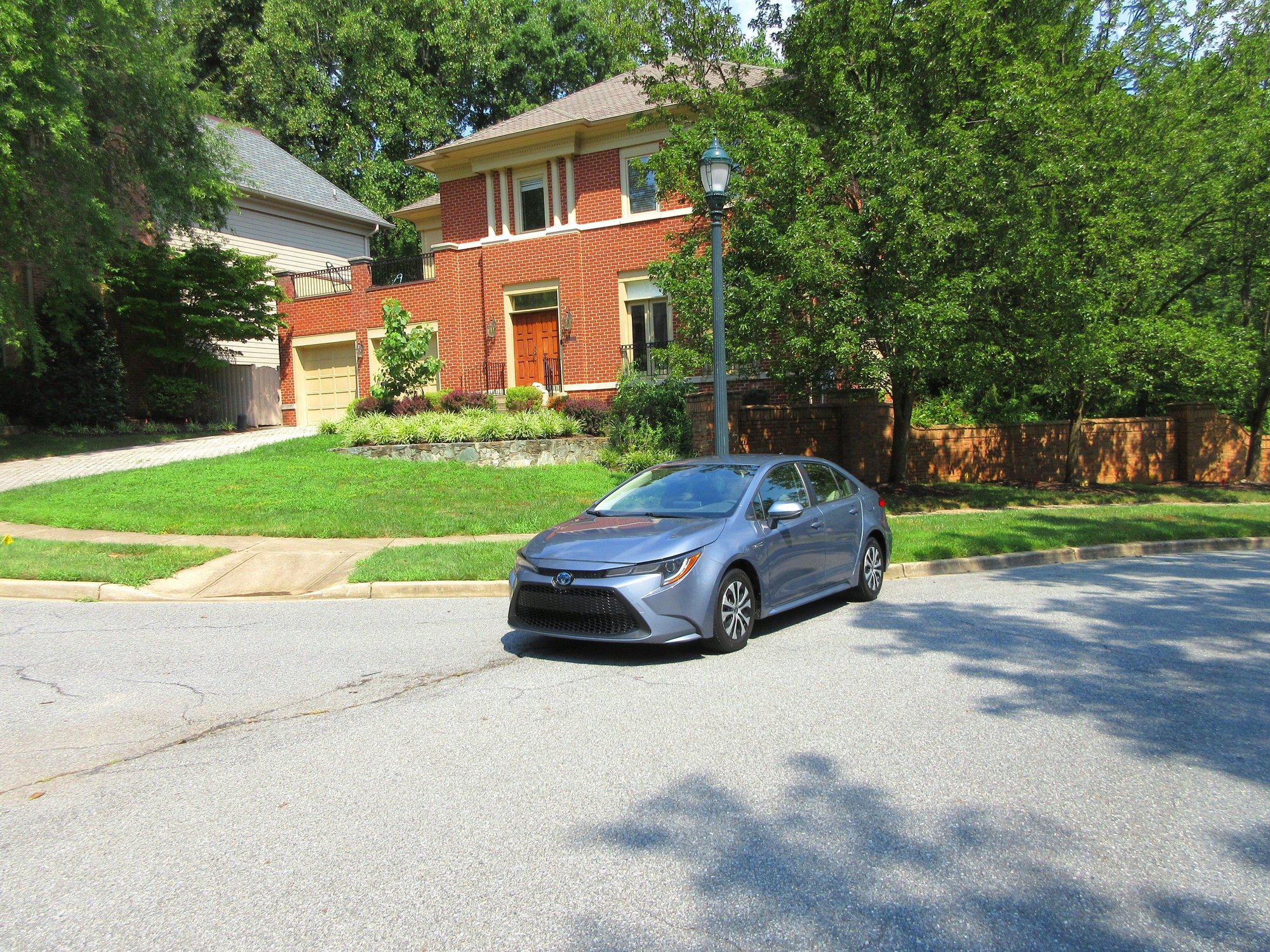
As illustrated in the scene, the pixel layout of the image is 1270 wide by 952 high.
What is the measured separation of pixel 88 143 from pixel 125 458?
632 cm

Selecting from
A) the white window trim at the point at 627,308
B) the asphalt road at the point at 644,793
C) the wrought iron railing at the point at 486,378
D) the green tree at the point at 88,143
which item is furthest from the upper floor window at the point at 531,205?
the asphalt road at the point at 644,793

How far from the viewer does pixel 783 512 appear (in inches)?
289

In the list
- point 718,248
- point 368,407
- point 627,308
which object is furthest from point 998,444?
point 368,407

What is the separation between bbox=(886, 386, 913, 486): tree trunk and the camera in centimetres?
1702

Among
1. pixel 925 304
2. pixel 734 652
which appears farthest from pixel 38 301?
pixel 734 652

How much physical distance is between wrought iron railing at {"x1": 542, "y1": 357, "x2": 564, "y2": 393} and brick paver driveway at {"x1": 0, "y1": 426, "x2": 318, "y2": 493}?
5.85 meters

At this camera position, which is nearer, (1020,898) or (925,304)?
(1020,898)

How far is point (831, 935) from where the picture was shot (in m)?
3.07

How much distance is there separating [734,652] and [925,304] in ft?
26.9

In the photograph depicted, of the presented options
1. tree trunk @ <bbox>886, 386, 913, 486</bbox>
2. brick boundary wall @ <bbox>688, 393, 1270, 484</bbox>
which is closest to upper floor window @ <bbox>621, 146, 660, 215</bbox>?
brick boundary wall @ <bbox>688, 393, 1270, 484</bbox>

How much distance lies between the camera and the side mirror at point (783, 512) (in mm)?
7344

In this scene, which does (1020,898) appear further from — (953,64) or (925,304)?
(953,64)

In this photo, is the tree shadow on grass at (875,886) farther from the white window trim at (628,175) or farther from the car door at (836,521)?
the white window trim at (628,175)

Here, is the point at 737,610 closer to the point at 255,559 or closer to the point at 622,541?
the point at 622,541
